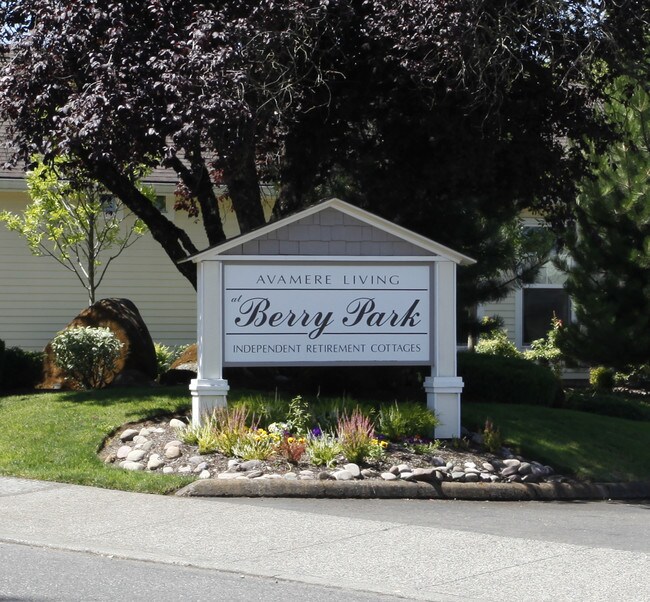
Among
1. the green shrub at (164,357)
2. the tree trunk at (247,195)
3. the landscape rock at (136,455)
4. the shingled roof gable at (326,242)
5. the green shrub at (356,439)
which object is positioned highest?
the tree trunk at (247,195)

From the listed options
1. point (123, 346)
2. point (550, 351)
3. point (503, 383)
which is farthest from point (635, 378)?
point (123, 346)

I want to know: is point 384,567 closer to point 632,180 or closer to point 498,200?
point 498,200

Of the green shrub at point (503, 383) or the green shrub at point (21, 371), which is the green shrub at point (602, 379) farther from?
the green shrub at point (21, 371)

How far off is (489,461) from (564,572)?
4.27 m

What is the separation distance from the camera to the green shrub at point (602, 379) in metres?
21.3

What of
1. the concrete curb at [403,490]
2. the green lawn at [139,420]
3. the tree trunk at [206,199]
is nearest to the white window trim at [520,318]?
the green lawn at [139,420]

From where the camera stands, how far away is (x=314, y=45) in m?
12.7

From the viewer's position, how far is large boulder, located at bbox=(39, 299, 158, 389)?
1653 centimetres

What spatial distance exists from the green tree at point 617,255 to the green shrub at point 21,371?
378 inches

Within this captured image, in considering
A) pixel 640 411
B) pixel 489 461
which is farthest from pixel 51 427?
pixel 640 411

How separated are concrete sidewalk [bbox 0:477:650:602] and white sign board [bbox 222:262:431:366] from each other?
8.23 ft

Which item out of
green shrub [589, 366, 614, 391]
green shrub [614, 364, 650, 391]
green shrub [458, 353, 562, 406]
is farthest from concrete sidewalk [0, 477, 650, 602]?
green shrub [589, 366, 614, 391]

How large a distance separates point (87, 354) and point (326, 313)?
4791 millimetres

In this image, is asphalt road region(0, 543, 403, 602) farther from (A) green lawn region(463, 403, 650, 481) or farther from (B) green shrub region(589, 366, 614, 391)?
(B) green shrub region(589, 366, 614, 391)
